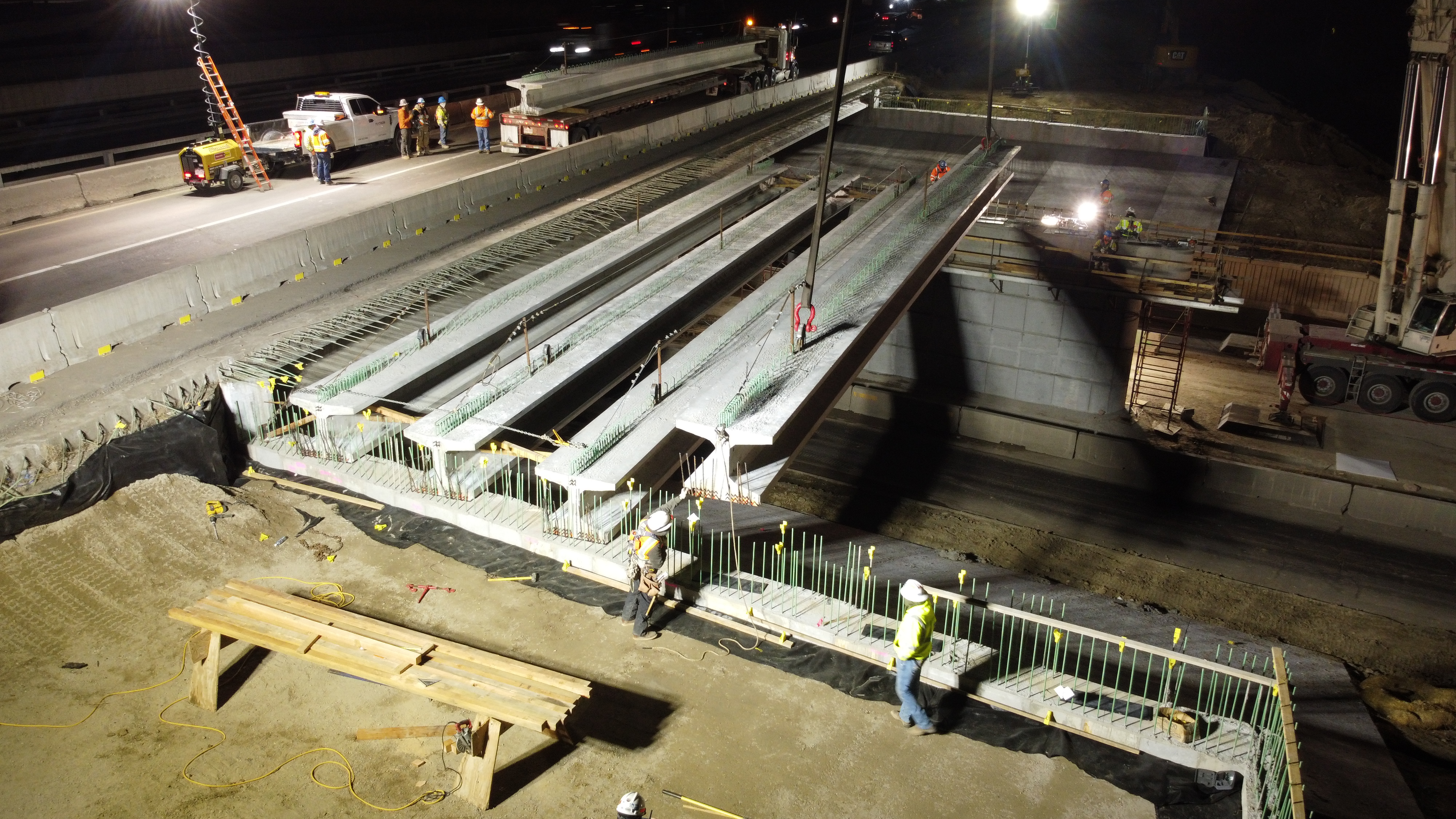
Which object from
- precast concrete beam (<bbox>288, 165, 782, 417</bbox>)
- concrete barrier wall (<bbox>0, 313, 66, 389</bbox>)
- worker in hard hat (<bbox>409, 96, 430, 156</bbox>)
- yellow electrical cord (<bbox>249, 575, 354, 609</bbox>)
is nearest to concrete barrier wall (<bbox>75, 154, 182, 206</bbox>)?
worker in hard hat (<bbox>409, 96, 430, 156</bbox>)

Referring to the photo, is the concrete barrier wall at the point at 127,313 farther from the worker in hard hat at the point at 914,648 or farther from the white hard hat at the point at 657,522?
the worker in hard hat at the point at 914,648

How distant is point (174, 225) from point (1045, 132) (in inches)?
1037

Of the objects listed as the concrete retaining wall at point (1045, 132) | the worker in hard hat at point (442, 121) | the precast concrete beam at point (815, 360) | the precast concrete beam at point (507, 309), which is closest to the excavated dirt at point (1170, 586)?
the precast concrete beam at point (815, 360)

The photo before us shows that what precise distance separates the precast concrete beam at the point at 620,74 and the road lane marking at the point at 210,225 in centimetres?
338

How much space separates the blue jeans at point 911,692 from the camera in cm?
776

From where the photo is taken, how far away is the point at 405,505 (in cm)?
1116

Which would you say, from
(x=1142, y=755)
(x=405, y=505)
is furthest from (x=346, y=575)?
(x=1142, y=755)

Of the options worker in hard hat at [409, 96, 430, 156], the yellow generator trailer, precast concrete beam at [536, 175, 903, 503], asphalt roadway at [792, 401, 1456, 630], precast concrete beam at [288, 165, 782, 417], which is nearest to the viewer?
precast concrete beam at [536, 175, 903, 503]

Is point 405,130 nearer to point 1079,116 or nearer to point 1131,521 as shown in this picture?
point 1131,521

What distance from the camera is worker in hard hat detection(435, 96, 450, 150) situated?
2714 centimetres

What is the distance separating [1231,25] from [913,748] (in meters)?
51.4

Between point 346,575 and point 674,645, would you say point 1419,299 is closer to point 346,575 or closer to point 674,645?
point 674,645

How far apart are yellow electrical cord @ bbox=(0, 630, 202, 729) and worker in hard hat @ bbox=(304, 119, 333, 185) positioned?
1656cm

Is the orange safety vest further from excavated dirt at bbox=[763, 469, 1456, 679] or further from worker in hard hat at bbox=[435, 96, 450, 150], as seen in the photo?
→ excavated dirt at bbox=[763, 469, 1456, 679]
